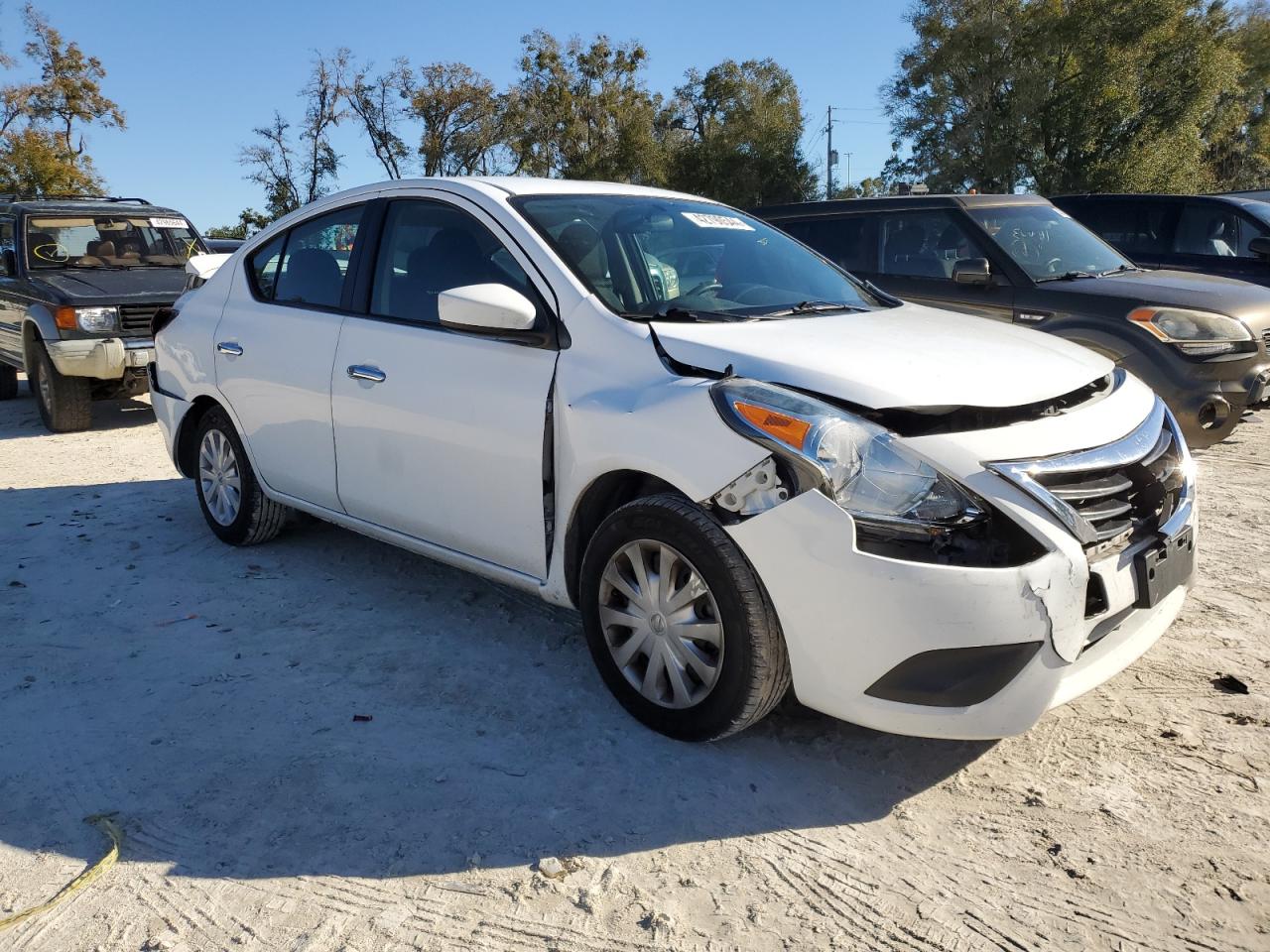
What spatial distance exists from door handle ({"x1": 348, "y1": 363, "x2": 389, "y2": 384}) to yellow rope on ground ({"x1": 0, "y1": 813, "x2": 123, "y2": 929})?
1.78 m

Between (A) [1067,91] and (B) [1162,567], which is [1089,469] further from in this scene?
(A) [1067,91]

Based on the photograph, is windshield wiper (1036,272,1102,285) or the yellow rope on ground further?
Answer: windshield wiper (1036,272,1102,285)

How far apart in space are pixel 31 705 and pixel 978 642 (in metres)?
3.06

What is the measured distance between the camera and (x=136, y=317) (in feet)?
28.3

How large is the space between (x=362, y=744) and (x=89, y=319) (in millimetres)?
6576

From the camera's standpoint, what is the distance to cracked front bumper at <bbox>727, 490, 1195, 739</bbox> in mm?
2596

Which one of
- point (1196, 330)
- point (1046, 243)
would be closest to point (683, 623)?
point (1196, 330)

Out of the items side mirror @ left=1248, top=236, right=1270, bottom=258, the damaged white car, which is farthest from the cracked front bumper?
side mirror @ left=1248, top=236, right=1270, bottom=258

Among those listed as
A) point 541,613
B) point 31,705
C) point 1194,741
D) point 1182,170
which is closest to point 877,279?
point 541,613

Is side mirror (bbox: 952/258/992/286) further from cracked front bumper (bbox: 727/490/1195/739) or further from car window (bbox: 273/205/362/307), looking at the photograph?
cracked front bumper (bbox: 727/490/1195/739)

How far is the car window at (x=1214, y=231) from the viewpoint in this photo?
9.05m

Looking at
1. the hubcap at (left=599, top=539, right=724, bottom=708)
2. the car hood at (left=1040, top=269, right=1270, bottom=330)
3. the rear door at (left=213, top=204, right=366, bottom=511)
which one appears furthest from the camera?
the car hood at (left=1040, top=269, right=1270, bottom=330)

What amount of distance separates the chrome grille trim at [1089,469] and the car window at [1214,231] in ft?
23.1

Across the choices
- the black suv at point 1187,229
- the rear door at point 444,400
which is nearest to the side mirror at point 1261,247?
the black suv at point 1187,229
